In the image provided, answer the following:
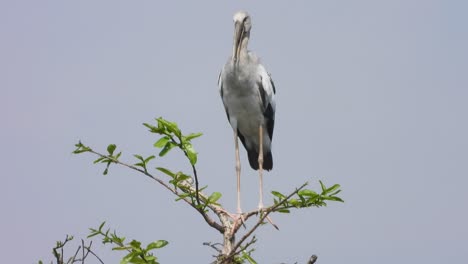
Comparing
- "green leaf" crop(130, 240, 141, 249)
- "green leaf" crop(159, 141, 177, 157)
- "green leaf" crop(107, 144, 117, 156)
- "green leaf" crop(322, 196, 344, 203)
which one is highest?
"green leaf" crop(107, 144, 117, 156)

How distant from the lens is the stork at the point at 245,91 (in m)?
12.1

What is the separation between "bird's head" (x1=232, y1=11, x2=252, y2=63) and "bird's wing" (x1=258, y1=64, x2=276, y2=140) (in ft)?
1.26

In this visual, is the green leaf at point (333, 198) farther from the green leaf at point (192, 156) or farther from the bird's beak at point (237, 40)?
the bird's beak at point (237, 40)

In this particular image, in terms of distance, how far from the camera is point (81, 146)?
7.27 metres

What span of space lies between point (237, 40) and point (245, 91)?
0.75 m

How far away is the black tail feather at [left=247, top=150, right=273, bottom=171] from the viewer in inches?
524

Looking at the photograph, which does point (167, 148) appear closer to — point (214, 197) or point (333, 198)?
point (214, 197)

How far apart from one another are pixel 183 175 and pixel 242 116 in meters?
5.36

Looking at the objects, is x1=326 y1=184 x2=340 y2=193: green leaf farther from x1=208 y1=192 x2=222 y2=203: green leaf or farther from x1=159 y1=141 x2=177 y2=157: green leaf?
x1=159 y1=141 x2=177 y2=157: green leaf

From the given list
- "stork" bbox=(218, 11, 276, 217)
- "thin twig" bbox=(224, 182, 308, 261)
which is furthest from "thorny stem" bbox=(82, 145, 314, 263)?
"stork" bbox=(218, 11, 276, 217)

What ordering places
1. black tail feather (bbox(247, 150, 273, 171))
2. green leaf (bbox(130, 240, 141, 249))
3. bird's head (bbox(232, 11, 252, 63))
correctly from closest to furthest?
green leaf (bbox(130, 240, 141, 249))
bird's head (bbox(232, 11, 252, 63))
black tail feather (bbox(247, 150, 273, 171))

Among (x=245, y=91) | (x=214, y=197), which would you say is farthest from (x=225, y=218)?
(x=245, y=91)

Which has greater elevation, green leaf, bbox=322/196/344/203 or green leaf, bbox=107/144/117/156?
green leaf, bbox=107/144/117/156

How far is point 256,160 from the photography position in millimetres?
13398
